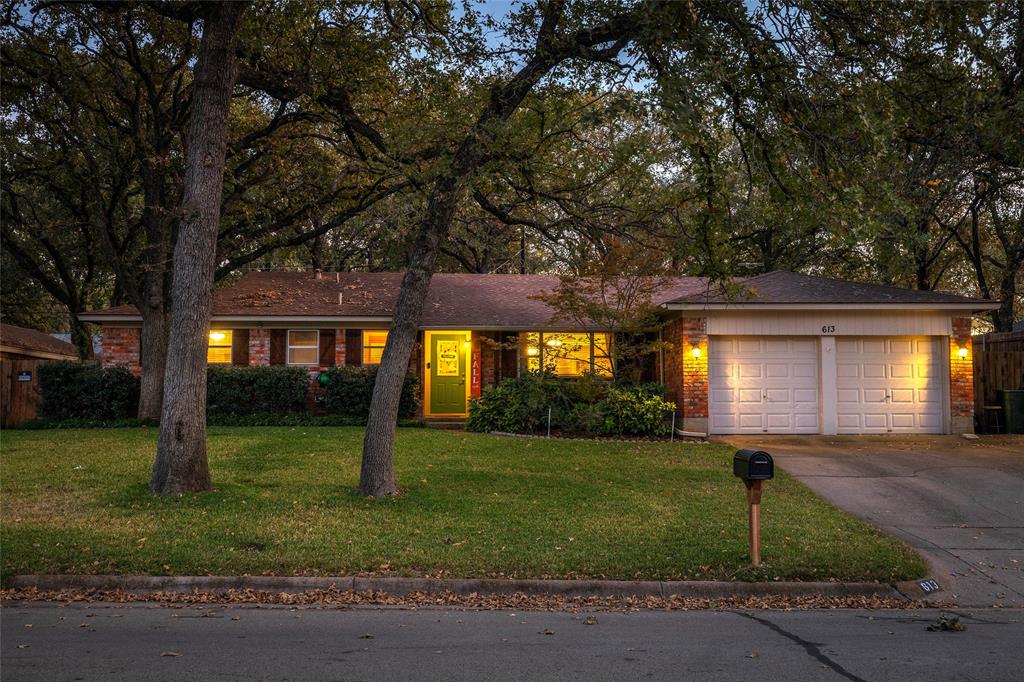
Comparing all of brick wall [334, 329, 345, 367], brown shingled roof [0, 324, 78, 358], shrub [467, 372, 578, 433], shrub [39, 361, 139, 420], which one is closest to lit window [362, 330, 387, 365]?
brick wall [334, 329, 345, 367]

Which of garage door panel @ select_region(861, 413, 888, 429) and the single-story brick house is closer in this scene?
the single-story brick house

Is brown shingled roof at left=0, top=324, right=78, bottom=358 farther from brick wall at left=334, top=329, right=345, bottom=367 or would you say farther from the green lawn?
the green lawn

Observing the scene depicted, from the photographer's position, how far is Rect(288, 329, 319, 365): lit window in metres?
20.3

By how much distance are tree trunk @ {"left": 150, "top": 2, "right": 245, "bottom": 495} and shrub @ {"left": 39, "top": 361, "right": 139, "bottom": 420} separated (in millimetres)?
10853

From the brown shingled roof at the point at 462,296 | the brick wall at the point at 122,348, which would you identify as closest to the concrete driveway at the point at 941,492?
the brown shingled roof at the point at 462,296

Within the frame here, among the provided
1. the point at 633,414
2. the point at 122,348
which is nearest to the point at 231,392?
the point at 122,348

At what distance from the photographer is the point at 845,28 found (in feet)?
30.1

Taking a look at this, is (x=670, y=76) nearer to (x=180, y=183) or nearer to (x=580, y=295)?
(x=580, y=295)

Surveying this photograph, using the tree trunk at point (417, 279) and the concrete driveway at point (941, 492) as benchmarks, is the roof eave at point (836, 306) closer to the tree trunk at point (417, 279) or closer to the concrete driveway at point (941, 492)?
the concrete driveway at point (941, 492)

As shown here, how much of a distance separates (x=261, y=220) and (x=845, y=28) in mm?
13989

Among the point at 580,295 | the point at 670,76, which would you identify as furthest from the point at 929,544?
the point at 580,295

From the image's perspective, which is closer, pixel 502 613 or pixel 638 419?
pixel 502 613

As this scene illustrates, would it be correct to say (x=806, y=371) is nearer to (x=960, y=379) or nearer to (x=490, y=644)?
(x=960, y=379)

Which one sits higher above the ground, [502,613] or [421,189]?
[421,189]
